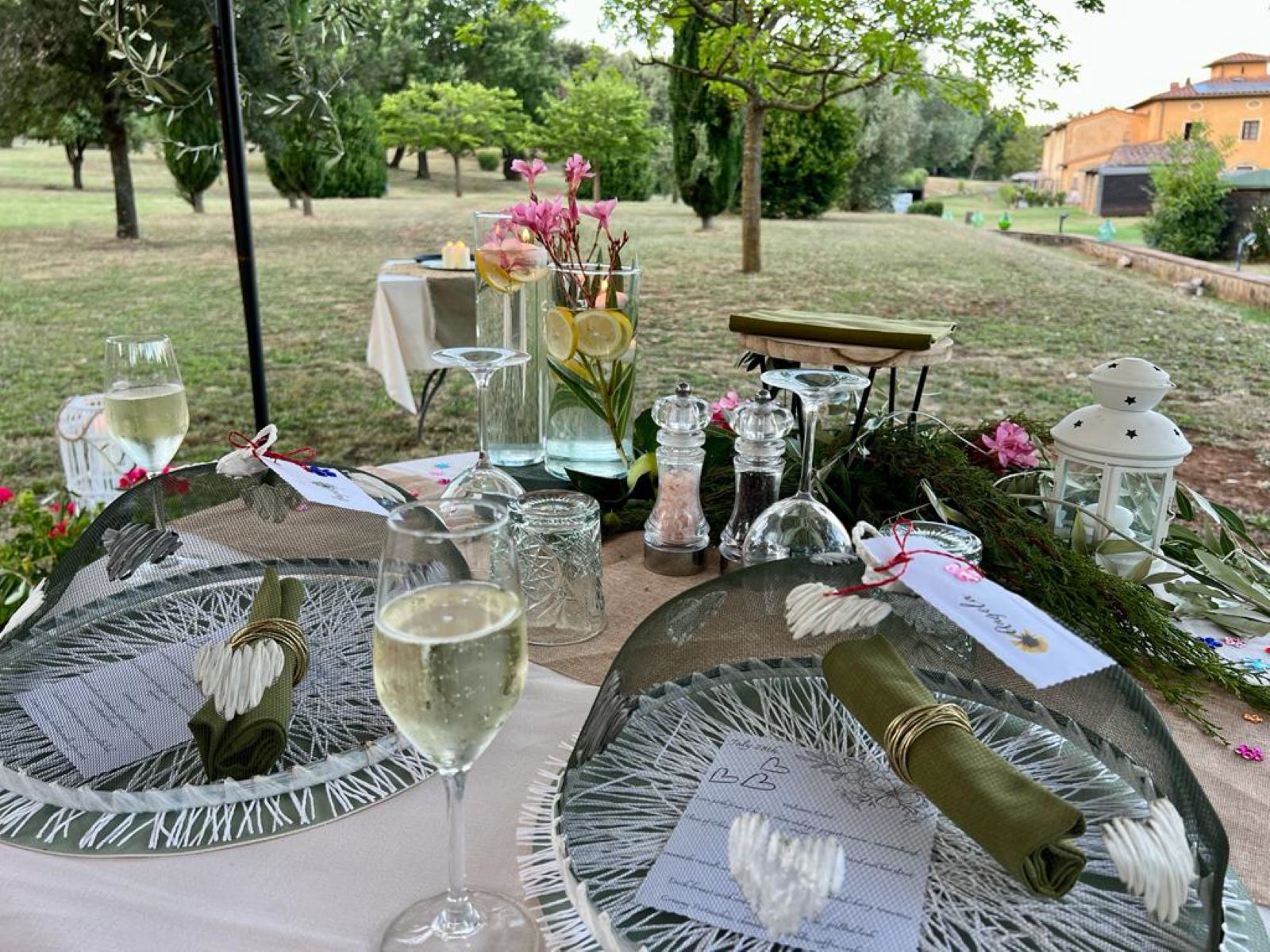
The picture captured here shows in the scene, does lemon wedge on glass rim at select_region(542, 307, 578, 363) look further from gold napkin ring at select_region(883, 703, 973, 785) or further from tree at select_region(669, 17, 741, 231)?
tree at select_region(669, 17, 741, 231)

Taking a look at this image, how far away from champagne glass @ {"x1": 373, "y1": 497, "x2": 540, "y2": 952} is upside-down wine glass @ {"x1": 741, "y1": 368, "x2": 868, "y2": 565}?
0.34 meters

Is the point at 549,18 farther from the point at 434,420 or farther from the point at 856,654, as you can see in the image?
the point at 856,654

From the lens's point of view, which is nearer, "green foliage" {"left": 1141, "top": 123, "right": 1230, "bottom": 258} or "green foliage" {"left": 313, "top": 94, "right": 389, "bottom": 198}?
"green foliage" {"left": 1141, "top": 123, "right": 1230, "bottom": 258}

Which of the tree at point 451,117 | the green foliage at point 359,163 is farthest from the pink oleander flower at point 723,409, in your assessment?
the tree at point 451,117

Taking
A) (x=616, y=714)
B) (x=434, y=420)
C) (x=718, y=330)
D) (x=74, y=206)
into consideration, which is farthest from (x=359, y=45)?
(x=616, y=714)

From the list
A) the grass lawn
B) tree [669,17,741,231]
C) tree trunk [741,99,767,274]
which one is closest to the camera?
the grass lawn

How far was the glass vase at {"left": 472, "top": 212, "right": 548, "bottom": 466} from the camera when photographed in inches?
38.5

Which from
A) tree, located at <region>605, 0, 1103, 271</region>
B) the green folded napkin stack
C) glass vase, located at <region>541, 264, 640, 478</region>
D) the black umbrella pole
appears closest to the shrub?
tree, located at <region>605, 0, 1103, 271</region>

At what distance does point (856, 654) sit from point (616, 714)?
0.45 ft

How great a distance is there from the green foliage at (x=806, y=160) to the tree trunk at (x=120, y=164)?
751 centimetres

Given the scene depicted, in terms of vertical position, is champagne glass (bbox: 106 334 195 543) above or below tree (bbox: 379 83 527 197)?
below

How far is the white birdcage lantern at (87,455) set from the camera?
2.30m

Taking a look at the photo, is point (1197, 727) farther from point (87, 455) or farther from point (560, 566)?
point (87, 455)

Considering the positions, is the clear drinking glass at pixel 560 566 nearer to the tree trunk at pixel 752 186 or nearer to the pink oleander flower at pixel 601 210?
the pink oleander flower at pixel 601 210
